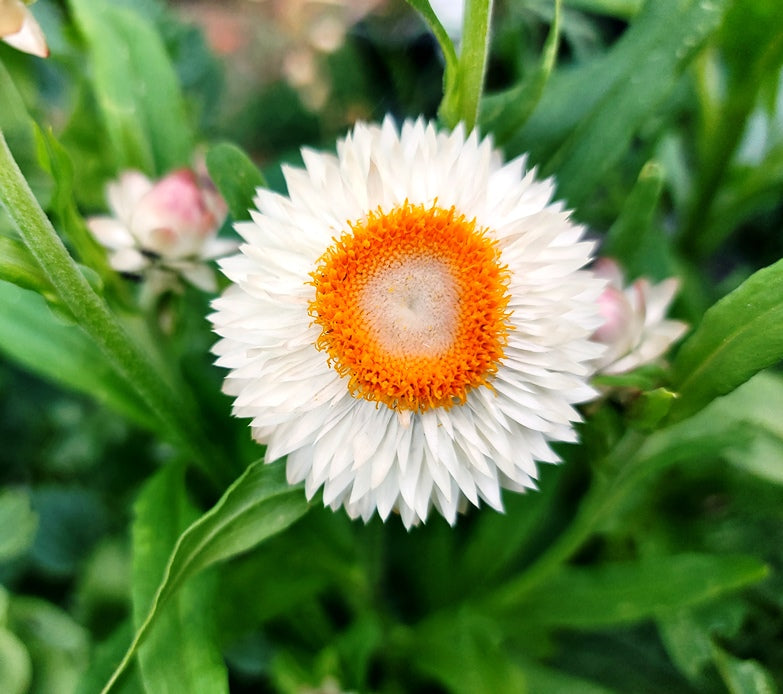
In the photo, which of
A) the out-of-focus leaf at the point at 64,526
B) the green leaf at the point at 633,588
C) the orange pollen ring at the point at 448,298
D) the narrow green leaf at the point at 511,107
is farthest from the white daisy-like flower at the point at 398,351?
the out-of-focus leaf at the point at 64,526

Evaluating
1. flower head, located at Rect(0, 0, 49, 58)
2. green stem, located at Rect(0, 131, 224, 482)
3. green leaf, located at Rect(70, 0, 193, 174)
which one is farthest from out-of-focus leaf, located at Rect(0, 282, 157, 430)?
flower head, located at Rect(0, 0, 49, 58)

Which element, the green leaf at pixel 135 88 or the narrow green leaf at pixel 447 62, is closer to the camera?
the narrow green leaf at pixel 447 62

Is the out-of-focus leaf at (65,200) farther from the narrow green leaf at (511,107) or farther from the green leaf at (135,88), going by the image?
the narrow green leaf at (511,107)

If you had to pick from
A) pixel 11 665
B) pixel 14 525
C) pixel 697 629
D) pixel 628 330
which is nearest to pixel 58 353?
pixel 14 525

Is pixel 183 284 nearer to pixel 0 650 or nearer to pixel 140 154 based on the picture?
pixel 140 154

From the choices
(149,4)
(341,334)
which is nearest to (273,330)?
(341,334)

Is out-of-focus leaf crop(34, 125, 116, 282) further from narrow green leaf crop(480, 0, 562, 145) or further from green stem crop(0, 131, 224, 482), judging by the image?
narrow green leaf crop(480, 0, 562, 145)
